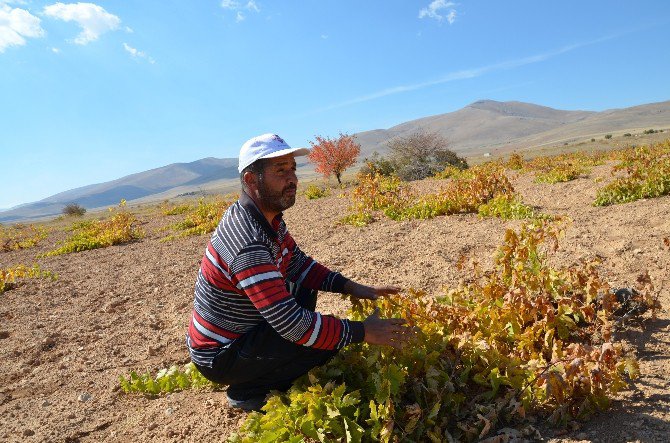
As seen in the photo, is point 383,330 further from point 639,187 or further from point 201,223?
point 201,223

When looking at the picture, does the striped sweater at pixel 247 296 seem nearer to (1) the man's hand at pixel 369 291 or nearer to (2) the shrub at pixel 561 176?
(1) the man's hand at pixel 369 291

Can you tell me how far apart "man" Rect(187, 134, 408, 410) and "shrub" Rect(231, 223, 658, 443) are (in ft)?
0.57

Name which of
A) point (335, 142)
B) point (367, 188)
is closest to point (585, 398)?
point (367, 188)

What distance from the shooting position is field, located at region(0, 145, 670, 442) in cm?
276

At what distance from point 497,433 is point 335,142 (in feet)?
69.1

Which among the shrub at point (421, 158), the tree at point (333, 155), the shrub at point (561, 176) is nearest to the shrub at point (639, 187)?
the shrub at point (561, 176)

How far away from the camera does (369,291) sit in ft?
9.86

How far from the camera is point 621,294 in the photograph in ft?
10.8

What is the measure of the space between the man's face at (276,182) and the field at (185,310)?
1.28 metres

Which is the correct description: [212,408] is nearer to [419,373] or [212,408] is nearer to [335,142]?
[419,373]

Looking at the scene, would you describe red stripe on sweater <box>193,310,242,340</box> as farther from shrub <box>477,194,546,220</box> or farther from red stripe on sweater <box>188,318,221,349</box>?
shrub <box>477,194,546,220</box>

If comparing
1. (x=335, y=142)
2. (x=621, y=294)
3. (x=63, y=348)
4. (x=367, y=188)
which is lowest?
(x=63, y=348)

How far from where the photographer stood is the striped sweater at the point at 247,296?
2283mm

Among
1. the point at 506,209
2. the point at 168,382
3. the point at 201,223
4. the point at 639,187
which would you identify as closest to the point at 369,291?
the point at 168,382
